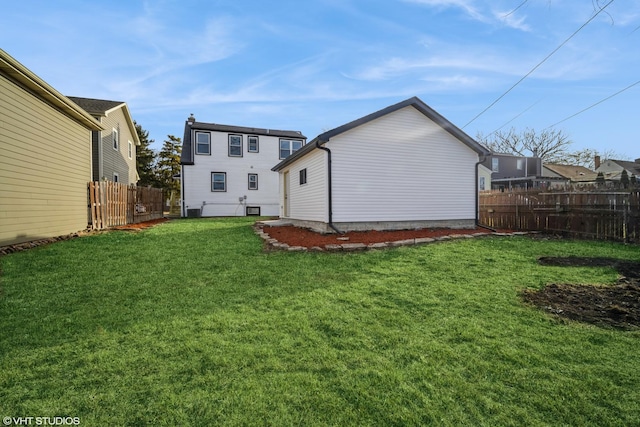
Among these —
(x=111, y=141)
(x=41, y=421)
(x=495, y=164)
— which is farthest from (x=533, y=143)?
(x=41, y=421)

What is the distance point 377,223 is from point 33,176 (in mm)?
9348

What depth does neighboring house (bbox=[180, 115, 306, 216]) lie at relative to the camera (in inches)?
809

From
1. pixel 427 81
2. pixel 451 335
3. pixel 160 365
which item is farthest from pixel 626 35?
pixel 427 81

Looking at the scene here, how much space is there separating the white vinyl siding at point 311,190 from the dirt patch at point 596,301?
6.36 m

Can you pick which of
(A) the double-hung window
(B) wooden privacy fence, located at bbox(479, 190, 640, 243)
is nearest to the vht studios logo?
(B) wooden privacy fence, located at bbox(479, 190, 640, 243)

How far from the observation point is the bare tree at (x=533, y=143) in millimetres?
39438

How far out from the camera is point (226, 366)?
238cm

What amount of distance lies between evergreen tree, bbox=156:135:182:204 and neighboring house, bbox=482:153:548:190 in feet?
108

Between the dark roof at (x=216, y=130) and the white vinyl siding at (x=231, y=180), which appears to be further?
the white vinyl siding at (x=231, y=180)

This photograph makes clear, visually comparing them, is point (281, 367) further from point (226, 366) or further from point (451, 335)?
point (451, 335)

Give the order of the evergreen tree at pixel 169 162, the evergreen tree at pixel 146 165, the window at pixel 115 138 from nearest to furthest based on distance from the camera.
A: 1. the window at pixel 115 138
2. the evergreen tree at pixel 146 165
3. the evergreen tree at pixel 169 162

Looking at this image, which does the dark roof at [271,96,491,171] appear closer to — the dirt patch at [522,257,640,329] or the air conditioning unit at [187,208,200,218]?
the dirt patch at [522,257,640,329]

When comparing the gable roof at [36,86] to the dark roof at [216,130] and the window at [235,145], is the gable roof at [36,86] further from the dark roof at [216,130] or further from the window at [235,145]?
the window at [235,145]

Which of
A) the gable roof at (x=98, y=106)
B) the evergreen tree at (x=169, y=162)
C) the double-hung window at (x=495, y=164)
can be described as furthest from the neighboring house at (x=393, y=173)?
the evergreen tree at (x=169, y=162)
